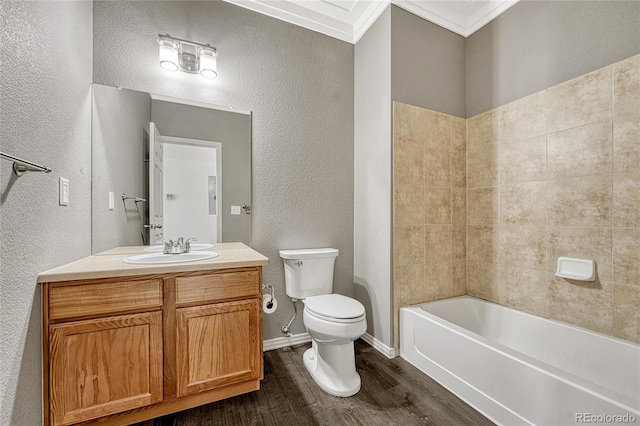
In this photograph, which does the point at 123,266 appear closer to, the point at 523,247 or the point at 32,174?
the point at 32,174

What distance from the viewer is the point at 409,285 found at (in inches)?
82.7

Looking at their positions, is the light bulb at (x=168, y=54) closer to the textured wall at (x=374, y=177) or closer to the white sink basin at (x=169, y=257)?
the white sink basin at (x=169, y=257)

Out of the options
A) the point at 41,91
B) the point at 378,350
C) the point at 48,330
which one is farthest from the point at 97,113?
the point at 378,350

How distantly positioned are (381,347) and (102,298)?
5.96 ft

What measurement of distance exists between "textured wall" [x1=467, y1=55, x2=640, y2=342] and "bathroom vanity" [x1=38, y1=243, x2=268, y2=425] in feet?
5.92

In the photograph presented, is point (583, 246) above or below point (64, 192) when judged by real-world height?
below

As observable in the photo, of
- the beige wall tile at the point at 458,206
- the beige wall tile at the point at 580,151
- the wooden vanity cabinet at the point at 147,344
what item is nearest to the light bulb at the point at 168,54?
the wooden vanity cabinet at the point at 147,344

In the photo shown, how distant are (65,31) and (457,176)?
104 inches

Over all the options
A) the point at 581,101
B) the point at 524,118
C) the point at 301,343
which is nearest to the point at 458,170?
the point at 524,118

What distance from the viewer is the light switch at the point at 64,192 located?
1319 millimetres

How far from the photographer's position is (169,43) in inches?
71.9

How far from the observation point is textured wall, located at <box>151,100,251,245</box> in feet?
6.28

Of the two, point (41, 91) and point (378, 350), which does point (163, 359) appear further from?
point (378, 350)

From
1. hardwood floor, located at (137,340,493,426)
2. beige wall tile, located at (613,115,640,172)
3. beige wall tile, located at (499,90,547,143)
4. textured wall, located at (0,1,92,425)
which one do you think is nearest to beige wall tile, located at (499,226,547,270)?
beige wall tile, located at (613,115,640,172)
